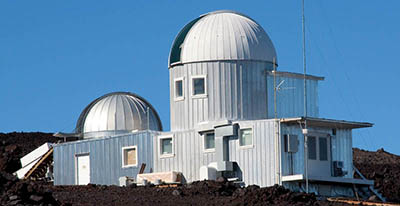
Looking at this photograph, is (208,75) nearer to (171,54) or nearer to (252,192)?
(171,54)

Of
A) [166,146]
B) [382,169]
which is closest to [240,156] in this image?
[166,146]

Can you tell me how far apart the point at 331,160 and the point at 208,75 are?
5696mm

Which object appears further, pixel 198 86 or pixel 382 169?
pixel 382 169

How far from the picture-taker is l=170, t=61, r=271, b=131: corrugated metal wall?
128 ft

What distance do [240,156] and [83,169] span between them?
780 cm

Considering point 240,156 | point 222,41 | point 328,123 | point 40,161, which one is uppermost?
point 222,41

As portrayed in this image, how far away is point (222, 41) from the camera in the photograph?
3925 cm

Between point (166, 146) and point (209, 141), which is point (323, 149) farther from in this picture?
point (166, 146)

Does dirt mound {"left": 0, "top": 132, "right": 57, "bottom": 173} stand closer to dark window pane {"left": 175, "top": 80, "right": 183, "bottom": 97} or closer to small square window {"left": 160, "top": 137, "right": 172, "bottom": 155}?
small square window {"left": 160, "top": 137, "right": 172, "bottom": 155}

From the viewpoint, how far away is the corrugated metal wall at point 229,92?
39.0 metres

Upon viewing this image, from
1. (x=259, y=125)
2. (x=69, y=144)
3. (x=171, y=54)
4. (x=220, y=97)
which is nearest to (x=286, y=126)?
(x=259, y=125)

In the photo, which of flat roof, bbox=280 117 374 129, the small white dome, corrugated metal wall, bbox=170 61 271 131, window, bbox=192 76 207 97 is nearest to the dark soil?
flat roof, bbox=280 117 374 129

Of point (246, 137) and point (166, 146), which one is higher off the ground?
point (246, 137)

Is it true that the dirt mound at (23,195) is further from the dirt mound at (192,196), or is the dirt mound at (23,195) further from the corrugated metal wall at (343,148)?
the corrugated metal wall at (343,148)
